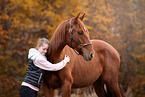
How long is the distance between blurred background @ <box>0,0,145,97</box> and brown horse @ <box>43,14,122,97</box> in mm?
3203

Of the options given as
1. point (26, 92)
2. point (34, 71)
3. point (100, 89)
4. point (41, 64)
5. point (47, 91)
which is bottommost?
point (100, 89)

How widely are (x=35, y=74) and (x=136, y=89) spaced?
819 centimetres

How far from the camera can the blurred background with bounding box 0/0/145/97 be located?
8.25 metres

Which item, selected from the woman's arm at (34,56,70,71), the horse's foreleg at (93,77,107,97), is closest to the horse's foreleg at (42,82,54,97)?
the woman's arm at (34,56,70,71)

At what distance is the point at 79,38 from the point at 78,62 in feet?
2.79

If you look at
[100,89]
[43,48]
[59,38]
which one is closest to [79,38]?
[59,38]

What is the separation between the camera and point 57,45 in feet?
10.2

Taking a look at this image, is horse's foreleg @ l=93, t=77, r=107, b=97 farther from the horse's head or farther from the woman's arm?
the woman's arm

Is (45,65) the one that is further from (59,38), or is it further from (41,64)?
(59,38)

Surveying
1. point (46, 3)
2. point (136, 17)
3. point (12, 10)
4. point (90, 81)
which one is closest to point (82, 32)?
point (90, 81)

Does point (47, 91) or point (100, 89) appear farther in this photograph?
point (100, 89)

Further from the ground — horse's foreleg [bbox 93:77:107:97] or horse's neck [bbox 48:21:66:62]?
horse's neck [bbox 48:21:66:62]

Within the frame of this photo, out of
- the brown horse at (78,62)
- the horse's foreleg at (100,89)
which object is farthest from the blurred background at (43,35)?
the brown horse at (78,62)

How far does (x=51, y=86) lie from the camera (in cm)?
319
